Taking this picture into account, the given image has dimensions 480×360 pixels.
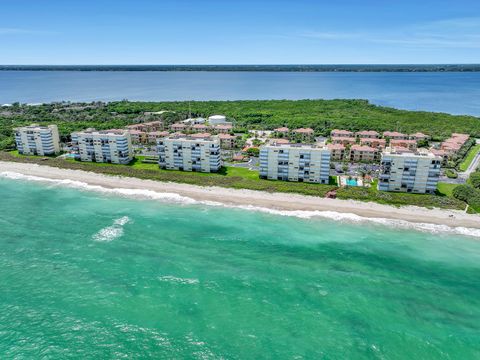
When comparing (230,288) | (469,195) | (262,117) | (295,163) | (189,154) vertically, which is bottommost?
(230,288)

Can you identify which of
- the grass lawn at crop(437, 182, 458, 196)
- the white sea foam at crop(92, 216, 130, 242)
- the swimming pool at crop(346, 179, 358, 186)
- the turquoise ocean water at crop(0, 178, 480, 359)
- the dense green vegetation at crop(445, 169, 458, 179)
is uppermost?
the dense green vegetation at crop(445, 169, 458, 179)

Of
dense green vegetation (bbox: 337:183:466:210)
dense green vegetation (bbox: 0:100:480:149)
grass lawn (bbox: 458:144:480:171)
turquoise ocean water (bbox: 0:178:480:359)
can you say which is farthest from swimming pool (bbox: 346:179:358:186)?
dense green vegetation (bbox: 0:100:480:149)

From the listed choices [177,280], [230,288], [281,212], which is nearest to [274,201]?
[281,212]

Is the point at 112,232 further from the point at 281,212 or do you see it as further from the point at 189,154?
the point at 189,154

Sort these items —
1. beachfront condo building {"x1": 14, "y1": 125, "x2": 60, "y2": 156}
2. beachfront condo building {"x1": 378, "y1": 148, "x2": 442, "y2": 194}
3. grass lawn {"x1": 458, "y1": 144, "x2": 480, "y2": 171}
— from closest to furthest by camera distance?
beachfront condo building {"x1": 378, "y1": 148, "x2": 442, "y2": 194} < grass lawn {"x1": 458, "y1": 144, "x2": 480, "y2": 171} < beachfront condo building {"x1": 14, "y1": 125, "x2": 60, "y2": 156}

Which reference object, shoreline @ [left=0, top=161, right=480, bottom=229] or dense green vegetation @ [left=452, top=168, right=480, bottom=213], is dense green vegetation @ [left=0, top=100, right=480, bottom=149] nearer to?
shoreline @ [left=0, top=161, right=480, bottom=229]

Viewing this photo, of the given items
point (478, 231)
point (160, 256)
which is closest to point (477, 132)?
point (478, 231)

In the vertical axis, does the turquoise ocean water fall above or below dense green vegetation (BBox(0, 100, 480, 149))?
below
